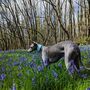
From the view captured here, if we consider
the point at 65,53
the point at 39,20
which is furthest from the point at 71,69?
the point at 39,20

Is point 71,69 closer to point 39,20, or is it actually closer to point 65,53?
point 65,53

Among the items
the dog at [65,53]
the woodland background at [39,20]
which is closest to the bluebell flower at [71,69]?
the dog at [65,53]

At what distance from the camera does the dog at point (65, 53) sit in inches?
175

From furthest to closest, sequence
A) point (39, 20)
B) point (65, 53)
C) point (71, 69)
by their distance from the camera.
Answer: point (39, 20) < point (65, 53) < point (71, 69)

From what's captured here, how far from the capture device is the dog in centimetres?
445

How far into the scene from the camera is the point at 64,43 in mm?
4824

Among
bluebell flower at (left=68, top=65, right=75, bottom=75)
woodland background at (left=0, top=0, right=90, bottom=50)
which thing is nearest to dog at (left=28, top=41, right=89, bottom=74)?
bluebell flower at (left=68, top=65, right=75, bottom=75)

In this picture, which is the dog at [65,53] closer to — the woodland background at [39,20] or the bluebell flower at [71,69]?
the bluebell flower at [71,69]

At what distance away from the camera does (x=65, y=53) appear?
4602 millimetres

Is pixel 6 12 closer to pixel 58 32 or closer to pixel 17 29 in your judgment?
pixel 17 29

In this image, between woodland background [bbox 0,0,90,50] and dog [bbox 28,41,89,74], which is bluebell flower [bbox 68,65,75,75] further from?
woodland background [bbox 0,0,90,50]

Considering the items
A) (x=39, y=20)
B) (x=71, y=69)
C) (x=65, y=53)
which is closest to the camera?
(x=71, y=69)

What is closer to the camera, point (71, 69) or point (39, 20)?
point (71, 69)

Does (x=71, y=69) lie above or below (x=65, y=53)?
below
